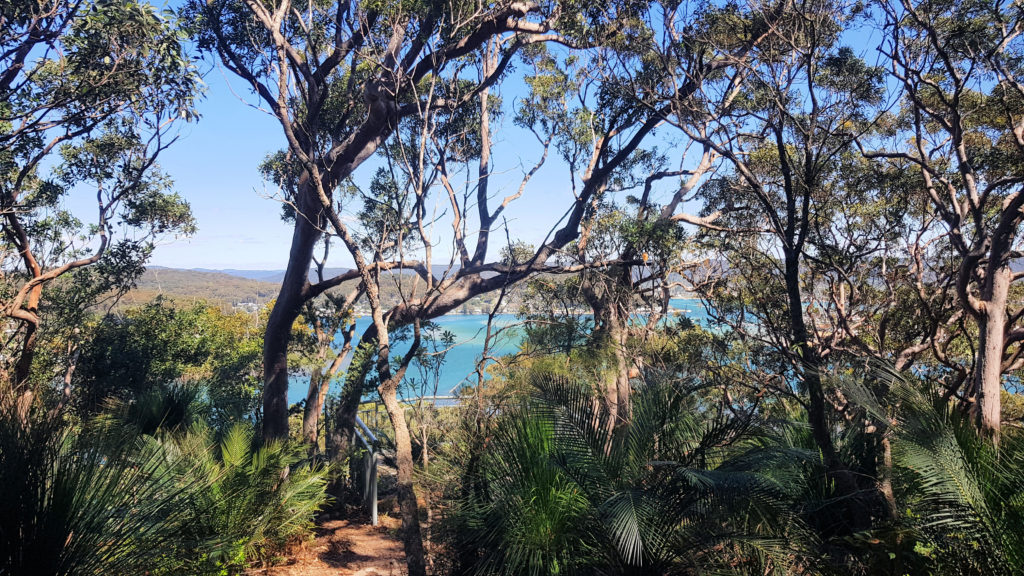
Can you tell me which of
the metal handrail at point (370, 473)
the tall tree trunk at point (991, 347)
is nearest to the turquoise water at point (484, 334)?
the metal handrail at point (370, 473)

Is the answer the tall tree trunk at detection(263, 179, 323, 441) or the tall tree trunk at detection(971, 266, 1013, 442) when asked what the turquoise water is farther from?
the tall tree trunk at detection(971, 266, 1013, 442)

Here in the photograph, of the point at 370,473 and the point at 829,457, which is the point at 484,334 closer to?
the point at 370,473

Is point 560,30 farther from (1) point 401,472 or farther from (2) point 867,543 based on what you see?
(2) point 867,543

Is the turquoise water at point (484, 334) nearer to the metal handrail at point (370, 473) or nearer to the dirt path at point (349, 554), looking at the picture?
the metal handrail at point (370, 473)

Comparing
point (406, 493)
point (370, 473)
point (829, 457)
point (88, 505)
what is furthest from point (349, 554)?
point (829, 457)

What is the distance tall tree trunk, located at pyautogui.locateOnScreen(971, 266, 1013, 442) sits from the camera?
213 inches

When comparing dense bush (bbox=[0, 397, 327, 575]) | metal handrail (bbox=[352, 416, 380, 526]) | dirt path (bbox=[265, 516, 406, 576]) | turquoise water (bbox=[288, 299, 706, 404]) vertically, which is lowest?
dirt path (bbox=[265, 516, 406, 576])

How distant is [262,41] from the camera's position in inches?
326

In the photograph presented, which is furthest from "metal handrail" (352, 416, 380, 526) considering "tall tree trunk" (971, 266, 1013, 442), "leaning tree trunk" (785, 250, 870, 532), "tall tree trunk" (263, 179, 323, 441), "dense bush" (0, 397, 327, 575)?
"tall tree trunk" (971, 266, 1013, 442)

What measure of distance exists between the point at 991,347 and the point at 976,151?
12.9 feet

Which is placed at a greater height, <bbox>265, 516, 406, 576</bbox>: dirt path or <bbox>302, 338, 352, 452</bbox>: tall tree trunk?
<bbox>302, 338, 352, 452</bbox>: tall tree trunk

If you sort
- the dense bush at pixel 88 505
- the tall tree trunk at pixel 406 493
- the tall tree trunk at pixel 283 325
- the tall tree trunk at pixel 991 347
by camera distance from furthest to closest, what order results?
the tall tree trunk at pixel 283 325 → the tall tree trunk at pixel 991 347 → the tall tree trunk at pixel 406 493 → the dense bush at pixel 88 505

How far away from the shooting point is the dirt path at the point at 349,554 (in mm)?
5754

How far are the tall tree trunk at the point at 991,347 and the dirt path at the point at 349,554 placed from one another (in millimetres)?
5691
